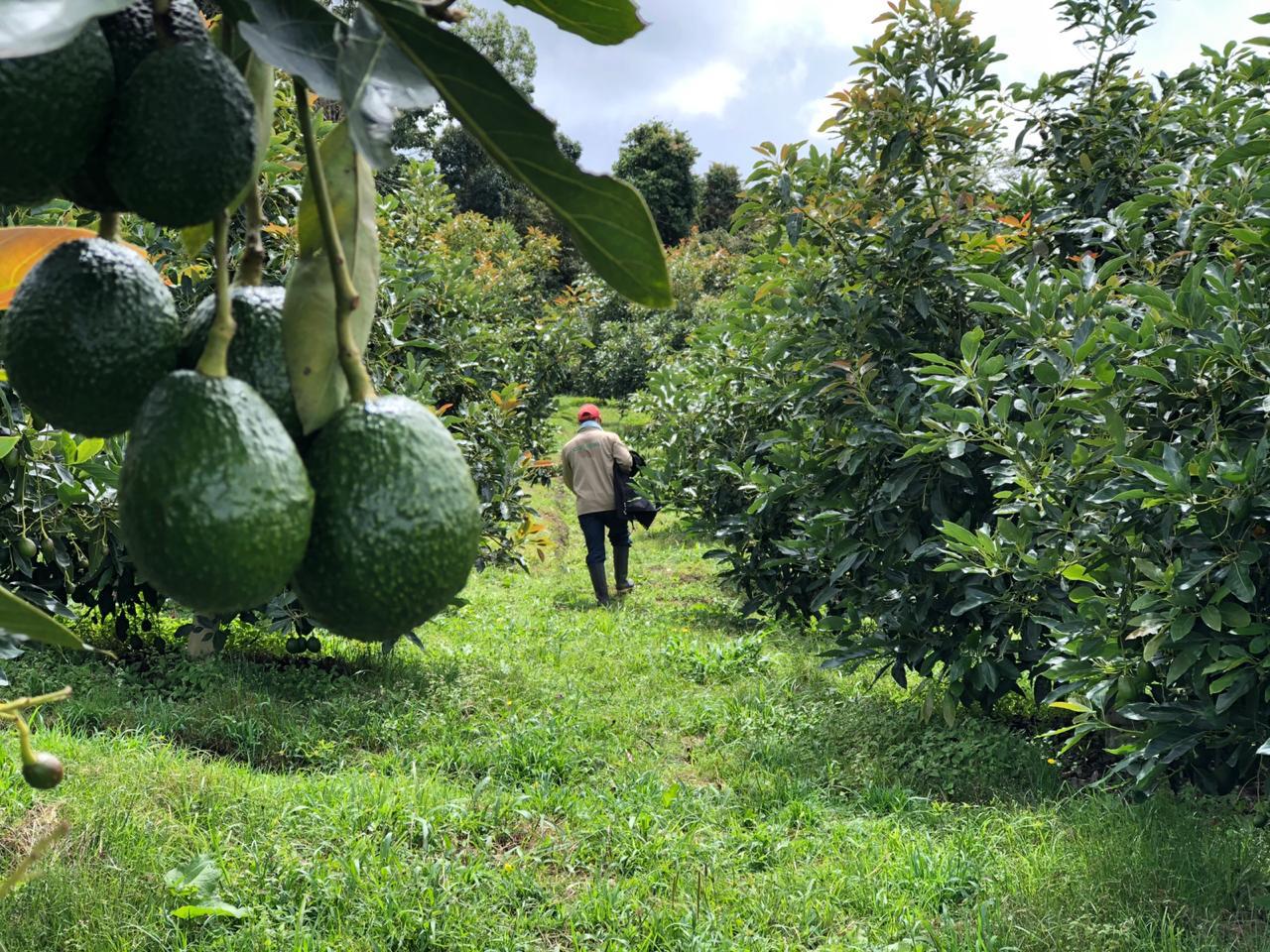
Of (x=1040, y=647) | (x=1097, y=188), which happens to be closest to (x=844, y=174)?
(x=1097, y=188)

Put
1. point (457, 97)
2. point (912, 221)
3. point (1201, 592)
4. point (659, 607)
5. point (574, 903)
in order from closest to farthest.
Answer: point (457, 97) → point (1201, 592) → point (574, 903) → point (912, 221) → point (659, 607)

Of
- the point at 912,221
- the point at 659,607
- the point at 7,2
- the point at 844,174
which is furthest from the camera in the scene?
the point at 659,607

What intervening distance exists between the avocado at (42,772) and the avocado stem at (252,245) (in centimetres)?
57

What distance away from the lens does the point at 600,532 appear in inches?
284

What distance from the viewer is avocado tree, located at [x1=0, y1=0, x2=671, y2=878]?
0.46 m

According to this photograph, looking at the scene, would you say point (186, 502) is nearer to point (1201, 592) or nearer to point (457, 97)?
point (457, 97)

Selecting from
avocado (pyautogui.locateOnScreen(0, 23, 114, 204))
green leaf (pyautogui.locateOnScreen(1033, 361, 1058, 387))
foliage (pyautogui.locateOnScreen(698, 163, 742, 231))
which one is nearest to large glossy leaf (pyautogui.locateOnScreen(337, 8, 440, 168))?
avocado (pyautogui.locateOnScreen(0, 23, 114, 204))

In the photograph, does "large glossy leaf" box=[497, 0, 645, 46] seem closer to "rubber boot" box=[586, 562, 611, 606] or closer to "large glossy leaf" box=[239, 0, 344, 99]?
"large glossy leaf" box=[239, 0, 344, 99]

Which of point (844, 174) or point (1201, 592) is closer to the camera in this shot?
point (1201, 592)

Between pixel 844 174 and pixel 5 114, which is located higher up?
pixel 844 174

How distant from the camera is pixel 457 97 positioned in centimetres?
49

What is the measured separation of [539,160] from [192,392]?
0.21 m

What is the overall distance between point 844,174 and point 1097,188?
1.07m

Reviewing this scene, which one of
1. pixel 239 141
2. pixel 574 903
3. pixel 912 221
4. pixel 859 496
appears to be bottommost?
pixel 574 903
